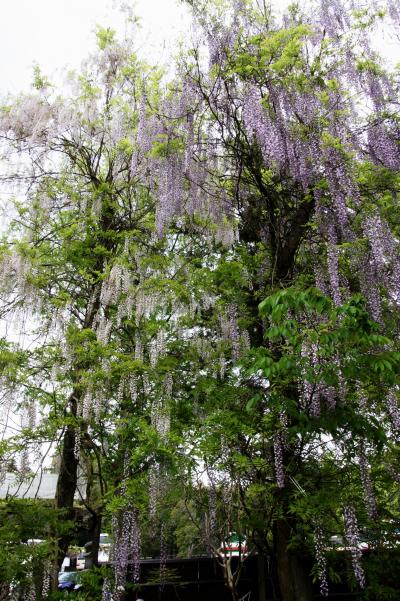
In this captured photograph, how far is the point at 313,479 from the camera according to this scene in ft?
16.6

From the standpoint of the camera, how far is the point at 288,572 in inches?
205

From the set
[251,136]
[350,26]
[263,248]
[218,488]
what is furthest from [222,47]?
[218,488]

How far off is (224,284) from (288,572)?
357cm

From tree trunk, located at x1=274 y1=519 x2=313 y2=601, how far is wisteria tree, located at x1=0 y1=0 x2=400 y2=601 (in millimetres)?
24

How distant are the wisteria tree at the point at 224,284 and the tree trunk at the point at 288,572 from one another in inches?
0.9

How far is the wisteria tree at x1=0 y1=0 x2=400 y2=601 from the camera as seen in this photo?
16.1 feet

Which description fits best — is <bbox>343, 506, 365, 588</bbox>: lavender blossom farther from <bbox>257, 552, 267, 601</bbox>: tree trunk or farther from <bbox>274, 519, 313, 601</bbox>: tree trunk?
<bbox>257, 552, 267, 601</bbox>: tree trunk

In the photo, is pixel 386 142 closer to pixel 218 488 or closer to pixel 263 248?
pixel 263 248

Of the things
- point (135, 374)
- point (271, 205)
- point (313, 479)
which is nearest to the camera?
point (313, 479)

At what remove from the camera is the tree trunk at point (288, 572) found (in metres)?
5.06

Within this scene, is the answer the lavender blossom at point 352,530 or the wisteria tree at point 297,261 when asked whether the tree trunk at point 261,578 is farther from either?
the lavender blossom at point 352,530

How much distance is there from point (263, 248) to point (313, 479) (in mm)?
3302

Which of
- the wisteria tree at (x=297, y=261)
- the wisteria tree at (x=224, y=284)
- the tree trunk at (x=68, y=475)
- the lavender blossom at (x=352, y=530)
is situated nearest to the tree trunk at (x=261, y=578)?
the wisteria tree at (x=224, y=284)

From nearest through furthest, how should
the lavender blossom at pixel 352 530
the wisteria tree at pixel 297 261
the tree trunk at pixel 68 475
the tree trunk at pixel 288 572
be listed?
the lavender blossom at pixel 352 530 → the wisteria tree at pixel 297 261 → the tree trunk at pixel 288 572 → the tree trunk at pixel 68 475
